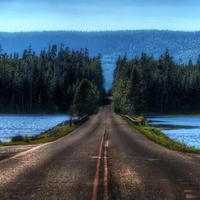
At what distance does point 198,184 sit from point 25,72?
138m

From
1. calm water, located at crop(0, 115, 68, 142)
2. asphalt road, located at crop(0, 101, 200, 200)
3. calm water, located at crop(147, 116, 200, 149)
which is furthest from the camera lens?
calm water, located at crop(0, 115, 68, 142)

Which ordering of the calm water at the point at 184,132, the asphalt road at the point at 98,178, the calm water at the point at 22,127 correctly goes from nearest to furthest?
the asphalt road at the point at 98,178
the calm water at the point at 184,132
the calm water at the point at 22,127

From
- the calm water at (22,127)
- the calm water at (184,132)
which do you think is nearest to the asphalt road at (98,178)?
the calm water at (184,132)

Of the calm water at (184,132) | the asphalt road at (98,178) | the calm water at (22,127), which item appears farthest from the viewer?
the calm water at (22,127)

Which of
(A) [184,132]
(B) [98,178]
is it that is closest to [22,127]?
(A) [184,132]

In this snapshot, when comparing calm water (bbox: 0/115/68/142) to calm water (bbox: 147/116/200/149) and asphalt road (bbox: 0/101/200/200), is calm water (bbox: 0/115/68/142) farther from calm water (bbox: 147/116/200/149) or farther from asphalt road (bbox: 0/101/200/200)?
asphalt road (bbox: 0/101/200/200)

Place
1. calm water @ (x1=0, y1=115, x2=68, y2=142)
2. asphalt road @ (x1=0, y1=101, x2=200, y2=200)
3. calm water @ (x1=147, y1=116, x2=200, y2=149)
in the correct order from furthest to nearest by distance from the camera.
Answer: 1. calm water @ (x1=0, y1=115, x2=68, y2=142)
2. calm water @ (x1=147, y1=116, x2=200, y2=149)
3. asphalt road @ (x1=0, y1=101, x2=200, y2=200)

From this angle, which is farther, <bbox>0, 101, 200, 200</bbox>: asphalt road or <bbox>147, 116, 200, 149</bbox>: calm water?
<bbox>147, 116, 200, 149</bbox>: calm water

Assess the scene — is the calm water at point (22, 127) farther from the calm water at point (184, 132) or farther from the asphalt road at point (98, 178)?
the asphalt road at point (98, 178)

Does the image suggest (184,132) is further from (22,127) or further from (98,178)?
(98,178)

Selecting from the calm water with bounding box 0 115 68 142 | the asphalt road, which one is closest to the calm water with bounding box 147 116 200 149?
the calm water with bounding box 0 115 68 142

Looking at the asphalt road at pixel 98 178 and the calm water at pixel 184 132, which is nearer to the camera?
the asphalt road at pixel 98 178

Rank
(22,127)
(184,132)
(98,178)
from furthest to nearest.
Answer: (22,127) → (184,132) → (98,178)

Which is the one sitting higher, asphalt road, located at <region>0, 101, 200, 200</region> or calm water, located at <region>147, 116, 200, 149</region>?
asphalt road, located at <region>0, 101, 200, 200</region>
